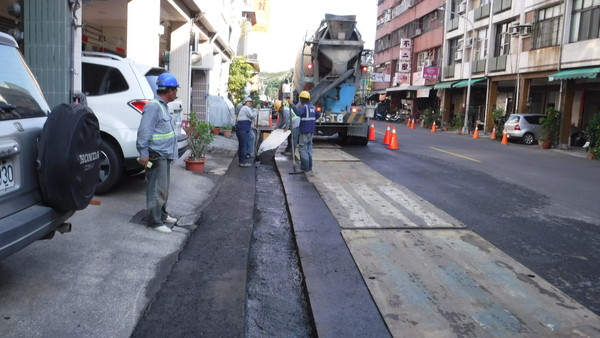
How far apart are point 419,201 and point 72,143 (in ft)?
19.0

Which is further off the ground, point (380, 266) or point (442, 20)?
point (442, 20)

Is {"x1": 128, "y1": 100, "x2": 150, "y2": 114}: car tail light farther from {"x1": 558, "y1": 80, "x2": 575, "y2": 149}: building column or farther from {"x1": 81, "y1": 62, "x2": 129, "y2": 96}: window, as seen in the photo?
{"x1": 558, "y1": 80, "x2": 575, "y2": 149}: building column

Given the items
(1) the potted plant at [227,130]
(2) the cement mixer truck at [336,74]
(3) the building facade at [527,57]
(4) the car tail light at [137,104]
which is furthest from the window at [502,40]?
(4) the car tail light at [137,104]

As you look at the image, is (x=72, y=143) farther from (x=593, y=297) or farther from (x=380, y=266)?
(x=593, y=297)

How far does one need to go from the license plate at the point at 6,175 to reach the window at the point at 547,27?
27.7 m

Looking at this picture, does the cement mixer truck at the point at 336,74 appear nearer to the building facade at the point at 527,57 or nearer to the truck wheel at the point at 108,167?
the building facade at the point at 527,57

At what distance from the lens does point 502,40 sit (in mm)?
34125

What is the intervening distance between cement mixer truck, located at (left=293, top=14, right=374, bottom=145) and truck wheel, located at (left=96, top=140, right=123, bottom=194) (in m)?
11.1

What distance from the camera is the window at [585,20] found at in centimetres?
2277

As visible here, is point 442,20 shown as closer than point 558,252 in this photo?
No

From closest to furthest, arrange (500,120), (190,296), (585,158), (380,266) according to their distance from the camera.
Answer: (190,296), (380,266), (585,158), (500,120)

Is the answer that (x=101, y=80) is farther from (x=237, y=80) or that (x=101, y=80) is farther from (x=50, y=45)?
(x=237, y=80)

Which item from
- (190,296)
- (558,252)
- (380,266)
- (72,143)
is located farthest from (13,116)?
(558,252)

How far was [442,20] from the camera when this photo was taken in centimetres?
4631
